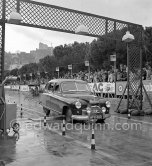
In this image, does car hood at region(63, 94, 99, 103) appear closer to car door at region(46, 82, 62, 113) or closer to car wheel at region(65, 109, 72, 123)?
car door at region(46, 82, 62, 113)

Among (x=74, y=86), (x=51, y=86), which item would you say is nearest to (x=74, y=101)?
(x=74, y=86)

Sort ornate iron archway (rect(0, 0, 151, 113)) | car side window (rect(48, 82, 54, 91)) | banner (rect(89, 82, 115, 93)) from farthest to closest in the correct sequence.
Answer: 1. banner (rect(89, 82, 115, 93))
2. car side window (rect(48, 82, 54, 91))
3. ornate iron archway (rect(0, 0, 151, 113))

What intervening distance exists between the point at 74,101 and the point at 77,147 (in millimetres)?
4072

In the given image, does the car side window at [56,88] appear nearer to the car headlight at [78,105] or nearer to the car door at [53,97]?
the car door at [53,97]

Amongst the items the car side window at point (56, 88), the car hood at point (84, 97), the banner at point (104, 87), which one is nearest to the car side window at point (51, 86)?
the car side window at point (56, 88)

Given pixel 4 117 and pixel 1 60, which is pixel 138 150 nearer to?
pixel 4 117

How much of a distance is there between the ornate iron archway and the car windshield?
242cm

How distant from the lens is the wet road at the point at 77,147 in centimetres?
629

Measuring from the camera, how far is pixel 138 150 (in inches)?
290

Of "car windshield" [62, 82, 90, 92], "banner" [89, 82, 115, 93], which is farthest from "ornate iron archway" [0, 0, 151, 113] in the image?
"banner" [89, 82, 115, 93]

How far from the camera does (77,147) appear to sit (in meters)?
7.56

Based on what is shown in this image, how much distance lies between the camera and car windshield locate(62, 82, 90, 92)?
42.9ft

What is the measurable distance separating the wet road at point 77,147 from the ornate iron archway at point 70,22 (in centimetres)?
275

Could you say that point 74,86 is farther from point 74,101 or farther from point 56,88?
point 74,101
